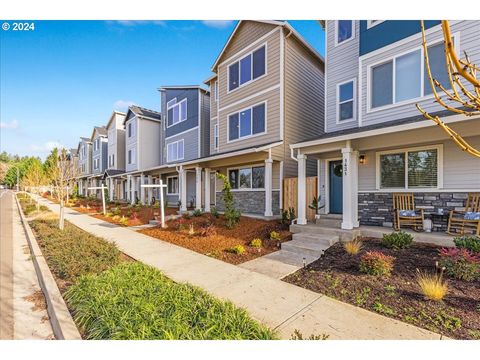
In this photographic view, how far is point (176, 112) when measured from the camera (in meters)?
18.3

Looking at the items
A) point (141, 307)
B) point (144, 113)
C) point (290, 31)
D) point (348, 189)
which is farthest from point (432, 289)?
point (144, 113)

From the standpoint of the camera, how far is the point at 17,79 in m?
5.30

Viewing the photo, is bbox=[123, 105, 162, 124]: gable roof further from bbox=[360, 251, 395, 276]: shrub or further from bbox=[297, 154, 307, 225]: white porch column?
bbox=[360, 251, 395, 276]: shrub

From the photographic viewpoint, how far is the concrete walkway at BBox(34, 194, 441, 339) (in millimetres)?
3010

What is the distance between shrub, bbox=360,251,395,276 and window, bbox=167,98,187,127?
1542 cm

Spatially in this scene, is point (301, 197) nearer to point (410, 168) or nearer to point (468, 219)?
point (410, 168)

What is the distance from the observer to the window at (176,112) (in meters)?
17.6

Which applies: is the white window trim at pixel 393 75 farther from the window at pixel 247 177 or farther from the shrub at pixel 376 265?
the window at pixel 247 177

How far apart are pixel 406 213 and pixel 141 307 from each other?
6987 millimetres

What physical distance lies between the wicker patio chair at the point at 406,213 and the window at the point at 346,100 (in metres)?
3.26
